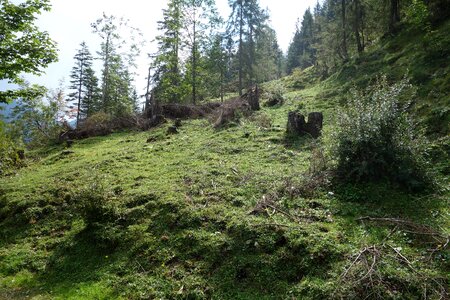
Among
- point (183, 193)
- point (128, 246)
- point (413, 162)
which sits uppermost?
point (413, 162)

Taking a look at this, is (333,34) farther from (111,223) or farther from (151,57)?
(111,223)

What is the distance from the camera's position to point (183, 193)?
9266mm

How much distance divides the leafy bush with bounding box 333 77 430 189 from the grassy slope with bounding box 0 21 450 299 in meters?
0.47

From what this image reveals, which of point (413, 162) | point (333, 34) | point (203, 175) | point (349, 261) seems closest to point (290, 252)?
point (349, 261)

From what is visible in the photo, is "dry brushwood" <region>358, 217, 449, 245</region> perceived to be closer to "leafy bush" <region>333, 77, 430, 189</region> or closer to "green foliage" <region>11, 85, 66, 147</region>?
"leafy bush" <region>333, 77, 430, 189</region>

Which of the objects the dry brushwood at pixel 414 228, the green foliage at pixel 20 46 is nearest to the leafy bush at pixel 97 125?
the green foliage at pixel 20 46

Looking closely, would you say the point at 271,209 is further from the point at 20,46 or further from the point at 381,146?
the point at 20,46

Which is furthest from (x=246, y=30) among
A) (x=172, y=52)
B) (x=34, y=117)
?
(x=34, y=117)

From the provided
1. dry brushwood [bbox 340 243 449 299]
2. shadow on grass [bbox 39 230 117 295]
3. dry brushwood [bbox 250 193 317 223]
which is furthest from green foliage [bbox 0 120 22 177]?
dry brushwood [bbox 340 243 449 299]

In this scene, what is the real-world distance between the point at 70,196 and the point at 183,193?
14.4 feet

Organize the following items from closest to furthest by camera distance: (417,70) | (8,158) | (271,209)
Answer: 1. (271,209)
2. (8,158)
3. (417,70)

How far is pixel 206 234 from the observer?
7.29 metres

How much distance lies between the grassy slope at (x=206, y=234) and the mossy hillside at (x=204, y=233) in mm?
27

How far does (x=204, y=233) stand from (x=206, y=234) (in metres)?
0.08
